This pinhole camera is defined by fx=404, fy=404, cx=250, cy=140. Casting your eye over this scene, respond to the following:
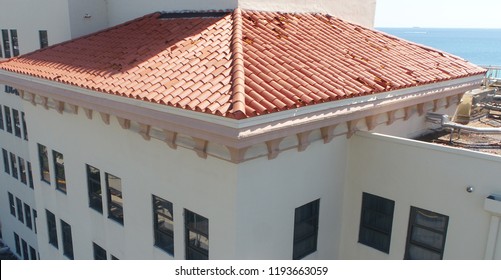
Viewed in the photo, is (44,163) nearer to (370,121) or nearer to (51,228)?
(51,228)

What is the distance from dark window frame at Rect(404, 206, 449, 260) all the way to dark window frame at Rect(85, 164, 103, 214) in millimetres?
7067

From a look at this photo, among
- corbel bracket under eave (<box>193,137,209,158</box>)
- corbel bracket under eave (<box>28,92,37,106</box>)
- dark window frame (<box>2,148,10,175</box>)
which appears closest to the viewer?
corbel bracket under eave (<box>193,137,209,158</box>)

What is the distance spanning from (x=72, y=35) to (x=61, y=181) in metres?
4.72

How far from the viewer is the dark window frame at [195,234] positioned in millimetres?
7300

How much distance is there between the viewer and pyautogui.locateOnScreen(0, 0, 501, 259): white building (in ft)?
20.7

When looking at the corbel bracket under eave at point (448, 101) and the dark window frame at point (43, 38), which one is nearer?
the corbel bracket under eave at point (448, 101)

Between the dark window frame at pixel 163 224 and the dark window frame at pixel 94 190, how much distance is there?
233cm

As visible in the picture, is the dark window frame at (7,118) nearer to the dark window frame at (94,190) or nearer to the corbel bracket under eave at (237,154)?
the dark window frame at (94,190)

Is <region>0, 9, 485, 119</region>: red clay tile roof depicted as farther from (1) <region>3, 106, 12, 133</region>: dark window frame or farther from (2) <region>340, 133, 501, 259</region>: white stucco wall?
(1) <region>3, 106, 12, 133</region>: dark window frame

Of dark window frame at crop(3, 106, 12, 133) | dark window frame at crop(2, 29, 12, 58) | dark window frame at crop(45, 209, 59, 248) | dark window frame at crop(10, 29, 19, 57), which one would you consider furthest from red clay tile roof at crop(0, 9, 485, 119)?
dark window frame at crop(3, 106, 12, 133)

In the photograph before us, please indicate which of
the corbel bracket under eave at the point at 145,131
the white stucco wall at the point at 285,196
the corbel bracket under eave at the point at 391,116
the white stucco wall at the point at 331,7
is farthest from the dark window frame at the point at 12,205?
the corbel bracket under eave at the point at 391,116

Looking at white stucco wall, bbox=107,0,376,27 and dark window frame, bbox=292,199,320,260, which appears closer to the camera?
dark window frame, bbox=292,199,320,260

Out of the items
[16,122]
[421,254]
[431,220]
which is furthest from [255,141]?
[16,122]

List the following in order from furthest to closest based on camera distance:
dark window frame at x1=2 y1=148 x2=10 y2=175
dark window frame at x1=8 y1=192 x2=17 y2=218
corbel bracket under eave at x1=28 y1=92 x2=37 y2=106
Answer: dark window frame at x1=8 y1=192 x2=17 y2=218, dark window frame at x1=2 y1=148 x2=10 y2=175, corbel bracket under eave at x1=28 y1=92 x2=37 y2=106
